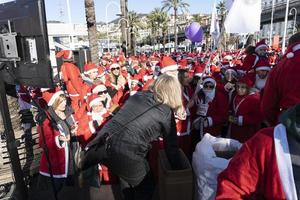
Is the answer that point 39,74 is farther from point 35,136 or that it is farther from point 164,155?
point 35,136

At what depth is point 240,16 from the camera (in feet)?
15.6

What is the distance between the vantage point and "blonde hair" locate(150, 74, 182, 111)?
9.62 ft

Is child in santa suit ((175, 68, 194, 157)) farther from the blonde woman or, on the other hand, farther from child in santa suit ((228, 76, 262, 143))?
the blonde woman

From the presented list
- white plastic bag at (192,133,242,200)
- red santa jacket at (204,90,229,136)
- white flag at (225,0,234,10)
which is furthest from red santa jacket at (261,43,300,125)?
white flag at (225,0,234,10)

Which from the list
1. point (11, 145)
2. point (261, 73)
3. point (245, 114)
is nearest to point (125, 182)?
point (11, 145)

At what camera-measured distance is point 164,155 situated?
10.2ft

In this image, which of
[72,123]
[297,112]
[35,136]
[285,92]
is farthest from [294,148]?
[35,136]

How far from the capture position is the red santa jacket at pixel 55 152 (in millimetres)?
4047

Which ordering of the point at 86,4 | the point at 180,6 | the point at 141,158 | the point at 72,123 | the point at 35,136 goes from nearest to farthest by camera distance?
1. the point at 141,158
2. the point at 72,123
3. the point at 35,136
4. the point at 86,4
5. the point at 180,6

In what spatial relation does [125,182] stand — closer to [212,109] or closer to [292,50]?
[292,50]

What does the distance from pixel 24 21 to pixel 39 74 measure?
481 millimetres

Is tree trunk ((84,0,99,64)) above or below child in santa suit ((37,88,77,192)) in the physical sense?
above

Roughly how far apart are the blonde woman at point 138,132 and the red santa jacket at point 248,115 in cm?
203

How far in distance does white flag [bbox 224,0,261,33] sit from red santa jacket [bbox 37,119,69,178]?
2910 millimetres
